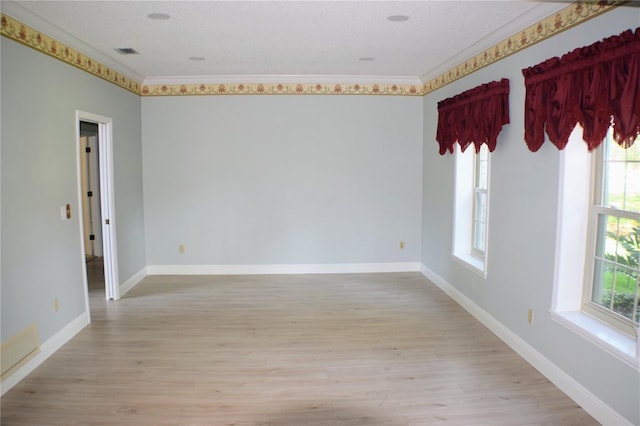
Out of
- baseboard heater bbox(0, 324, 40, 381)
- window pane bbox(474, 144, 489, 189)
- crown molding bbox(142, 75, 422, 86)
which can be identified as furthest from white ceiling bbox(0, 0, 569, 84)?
baseboard heater bbox(0, 324, 40, 381)

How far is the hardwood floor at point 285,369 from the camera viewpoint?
103 inches

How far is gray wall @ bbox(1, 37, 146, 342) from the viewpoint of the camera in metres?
2.94

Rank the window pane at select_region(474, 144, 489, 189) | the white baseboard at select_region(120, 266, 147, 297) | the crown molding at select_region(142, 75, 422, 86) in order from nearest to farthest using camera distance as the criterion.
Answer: the window pane at select_region(474, 144, 489, 189), the white baseboard at select_region(120, 266, 147, 297), the crown molding at select_region(142, 75, 422, 86)

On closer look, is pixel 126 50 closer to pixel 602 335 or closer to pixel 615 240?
pixel 615 240

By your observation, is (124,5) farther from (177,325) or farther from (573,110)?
(573,110)

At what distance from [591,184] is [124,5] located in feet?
11.5

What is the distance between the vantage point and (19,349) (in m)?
3.01

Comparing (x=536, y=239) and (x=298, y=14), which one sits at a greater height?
(x=298, y=14)

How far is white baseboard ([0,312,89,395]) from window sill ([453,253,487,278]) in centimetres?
384

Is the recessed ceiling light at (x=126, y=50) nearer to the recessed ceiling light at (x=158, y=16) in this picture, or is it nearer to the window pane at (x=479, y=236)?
the recessed ceiling light at (x=158, y=16)

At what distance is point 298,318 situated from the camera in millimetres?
4246

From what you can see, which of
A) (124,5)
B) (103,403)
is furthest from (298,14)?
(103,403)

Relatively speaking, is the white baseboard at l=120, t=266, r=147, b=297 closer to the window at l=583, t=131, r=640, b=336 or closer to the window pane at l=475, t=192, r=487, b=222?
the window pane at l=475, t=192, r=487, b=222

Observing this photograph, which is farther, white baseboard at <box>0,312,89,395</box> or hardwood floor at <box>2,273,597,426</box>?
white baseboard at <box>0,312,89,395</box>
